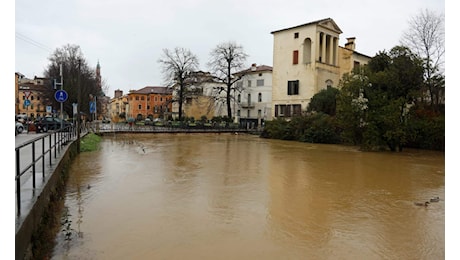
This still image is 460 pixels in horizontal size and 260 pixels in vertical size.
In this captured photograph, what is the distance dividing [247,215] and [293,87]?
33.8 meters

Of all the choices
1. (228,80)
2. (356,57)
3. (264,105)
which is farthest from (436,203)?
(264,105)

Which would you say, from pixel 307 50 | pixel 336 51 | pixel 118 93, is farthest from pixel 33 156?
pixel 118 93

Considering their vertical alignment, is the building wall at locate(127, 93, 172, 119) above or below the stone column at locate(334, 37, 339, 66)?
below

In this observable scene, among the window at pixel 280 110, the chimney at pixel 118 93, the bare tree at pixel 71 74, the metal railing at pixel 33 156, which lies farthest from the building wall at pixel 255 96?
the chimney at pixel 118 93

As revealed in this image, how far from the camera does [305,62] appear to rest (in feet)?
127

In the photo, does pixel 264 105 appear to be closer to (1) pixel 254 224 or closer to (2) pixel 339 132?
(2) pixel 339 132

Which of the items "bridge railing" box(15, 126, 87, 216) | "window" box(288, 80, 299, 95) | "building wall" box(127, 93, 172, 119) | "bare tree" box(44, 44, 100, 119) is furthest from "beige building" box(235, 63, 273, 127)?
"building wall" box(127, 93, 172, 119)

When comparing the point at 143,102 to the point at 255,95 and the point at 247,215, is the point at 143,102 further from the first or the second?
the point at 247,215

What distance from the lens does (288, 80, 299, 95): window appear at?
39.5 meters

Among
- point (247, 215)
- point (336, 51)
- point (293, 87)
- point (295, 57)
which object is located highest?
point (336, 51)

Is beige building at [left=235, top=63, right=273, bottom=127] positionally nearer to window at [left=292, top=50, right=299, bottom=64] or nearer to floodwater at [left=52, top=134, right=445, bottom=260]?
window at [left=292, top=50, right=299, bottom=64]

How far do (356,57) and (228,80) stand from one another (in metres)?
16.9

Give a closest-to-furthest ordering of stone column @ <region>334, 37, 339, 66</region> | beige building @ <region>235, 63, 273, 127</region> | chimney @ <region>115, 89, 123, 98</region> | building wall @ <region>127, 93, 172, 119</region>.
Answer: stone column @ <region>334, 37, 339, 66</region>, beige building @ <region>235, 63, 273, 127</region>, building wall @ <region>127, 93, 172, 119</region>, chimney @ <region>115, 89, 123, 98</region>

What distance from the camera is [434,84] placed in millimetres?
24234
